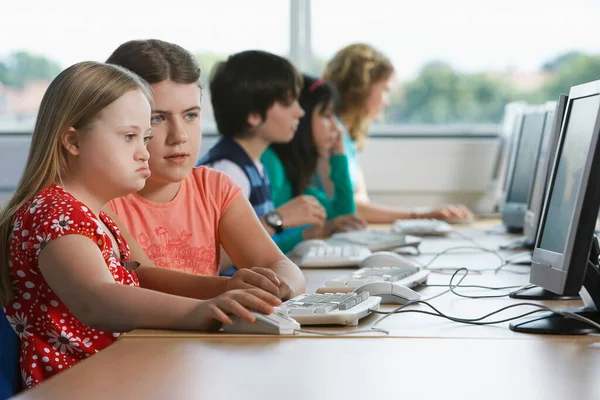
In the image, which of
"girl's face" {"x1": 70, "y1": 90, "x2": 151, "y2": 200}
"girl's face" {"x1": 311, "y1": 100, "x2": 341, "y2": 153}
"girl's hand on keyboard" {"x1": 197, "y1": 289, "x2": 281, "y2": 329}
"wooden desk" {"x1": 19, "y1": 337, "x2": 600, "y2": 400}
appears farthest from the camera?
"girl's face" {"x1": 311, "y1": 100, "x2": 341, "y2": 153}

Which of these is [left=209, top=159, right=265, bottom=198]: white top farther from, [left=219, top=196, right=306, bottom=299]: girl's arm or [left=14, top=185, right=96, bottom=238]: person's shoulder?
[left=14, top=185, right=96, bottom=238]: person's shoulder

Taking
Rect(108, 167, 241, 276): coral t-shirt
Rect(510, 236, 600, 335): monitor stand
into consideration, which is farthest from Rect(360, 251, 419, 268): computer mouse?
Rect(510, 236, 600, 335): monitor stand

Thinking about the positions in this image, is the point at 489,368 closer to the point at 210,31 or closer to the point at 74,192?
the point at 74,192

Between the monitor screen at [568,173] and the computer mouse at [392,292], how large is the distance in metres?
0.24

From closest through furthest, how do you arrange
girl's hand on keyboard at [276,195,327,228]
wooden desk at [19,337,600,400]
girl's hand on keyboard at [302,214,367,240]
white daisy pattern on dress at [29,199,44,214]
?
wooden desk at [19,337,600,400], white daisy pattern on dress at [29,199,44,214], girl's hand on keyboard at [276,195,327,228], girl's hand on keyboard at [302,214,367,240]

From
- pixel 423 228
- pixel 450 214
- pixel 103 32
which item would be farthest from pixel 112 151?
pixel 103 32

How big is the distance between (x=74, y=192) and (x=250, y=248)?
525mm

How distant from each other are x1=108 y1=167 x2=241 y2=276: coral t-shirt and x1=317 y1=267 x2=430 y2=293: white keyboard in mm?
319

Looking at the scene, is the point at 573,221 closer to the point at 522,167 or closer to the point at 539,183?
the point at 539,183

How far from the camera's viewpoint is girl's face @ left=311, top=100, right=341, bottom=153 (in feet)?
10.9

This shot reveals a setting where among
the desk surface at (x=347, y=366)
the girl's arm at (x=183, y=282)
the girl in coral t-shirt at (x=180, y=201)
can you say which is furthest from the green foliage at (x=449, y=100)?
the desk surface at (x=347, y=366)

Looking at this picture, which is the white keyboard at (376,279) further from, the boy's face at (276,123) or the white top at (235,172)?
the boy's face at (276,123)

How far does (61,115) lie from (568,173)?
0.83 metres

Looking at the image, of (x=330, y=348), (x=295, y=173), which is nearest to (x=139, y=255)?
(x=330, y=348)
